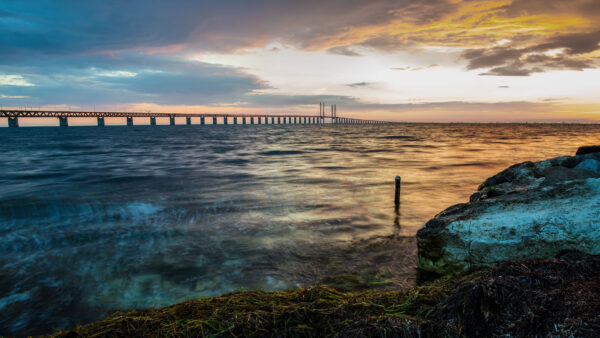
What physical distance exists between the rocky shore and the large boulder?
0.04ft

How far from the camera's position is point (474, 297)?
8.96ft

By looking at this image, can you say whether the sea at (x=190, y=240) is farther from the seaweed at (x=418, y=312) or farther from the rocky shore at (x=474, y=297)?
the seaweed at (x=418, y=312)

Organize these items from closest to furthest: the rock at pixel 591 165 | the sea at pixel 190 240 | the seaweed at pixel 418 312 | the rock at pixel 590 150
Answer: the seaweed at pixel 418 312 < the sea at pixel 190 240 < the rock at pixel 591 165 < the rock at pixel 590 150

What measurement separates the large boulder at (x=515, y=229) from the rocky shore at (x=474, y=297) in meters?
0.01

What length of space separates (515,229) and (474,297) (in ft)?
8.19

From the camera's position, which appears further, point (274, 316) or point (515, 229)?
point (515, 229)

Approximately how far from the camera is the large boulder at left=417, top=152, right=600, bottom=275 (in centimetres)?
420

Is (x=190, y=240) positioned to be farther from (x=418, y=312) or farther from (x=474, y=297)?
(x=474, y=297)

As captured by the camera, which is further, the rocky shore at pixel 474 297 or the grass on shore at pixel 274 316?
the grass on shore at pixel 274 316

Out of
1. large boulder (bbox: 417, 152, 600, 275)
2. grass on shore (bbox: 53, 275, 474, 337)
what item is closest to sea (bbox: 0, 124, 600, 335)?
large boulder (bbox: 417, 152, 600, 275)

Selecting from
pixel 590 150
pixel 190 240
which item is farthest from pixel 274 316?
pixel 590 150

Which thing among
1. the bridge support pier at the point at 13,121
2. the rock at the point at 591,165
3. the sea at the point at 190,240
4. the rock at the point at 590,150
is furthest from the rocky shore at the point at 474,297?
the bridge support pier at the point at 13,121

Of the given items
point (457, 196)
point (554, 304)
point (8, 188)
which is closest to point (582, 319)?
point (554, 304)

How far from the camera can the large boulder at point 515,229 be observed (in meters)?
4.20
